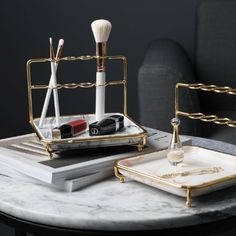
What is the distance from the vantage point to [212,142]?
1194mm

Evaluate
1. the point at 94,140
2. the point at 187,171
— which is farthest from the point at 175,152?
the point at 94,140

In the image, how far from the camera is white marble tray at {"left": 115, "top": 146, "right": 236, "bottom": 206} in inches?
32.9

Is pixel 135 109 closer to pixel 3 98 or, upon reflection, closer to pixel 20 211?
pixel 3 98

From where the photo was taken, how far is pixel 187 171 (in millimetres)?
922

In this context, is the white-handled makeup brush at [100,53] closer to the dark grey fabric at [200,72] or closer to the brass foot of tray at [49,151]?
the brass foot of tray at [49,151]

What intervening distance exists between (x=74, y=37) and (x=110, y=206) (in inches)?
64.2

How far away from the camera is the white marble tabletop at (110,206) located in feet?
2.51

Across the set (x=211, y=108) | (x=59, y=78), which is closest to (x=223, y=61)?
(x=211, y=108)

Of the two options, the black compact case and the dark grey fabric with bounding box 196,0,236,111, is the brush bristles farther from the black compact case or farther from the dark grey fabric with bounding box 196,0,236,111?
the dark grey fabric with bounding box 196,0,236,111

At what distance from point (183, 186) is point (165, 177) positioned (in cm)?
8

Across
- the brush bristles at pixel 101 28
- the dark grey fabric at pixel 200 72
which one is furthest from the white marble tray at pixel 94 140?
the dark grey fabric at pixel 200 72

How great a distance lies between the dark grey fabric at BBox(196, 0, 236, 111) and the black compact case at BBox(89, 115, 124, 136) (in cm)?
100

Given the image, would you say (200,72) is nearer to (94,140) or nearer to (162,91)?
(162,91)

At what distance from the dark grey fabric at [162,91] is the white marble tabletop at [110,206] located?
777 mm
